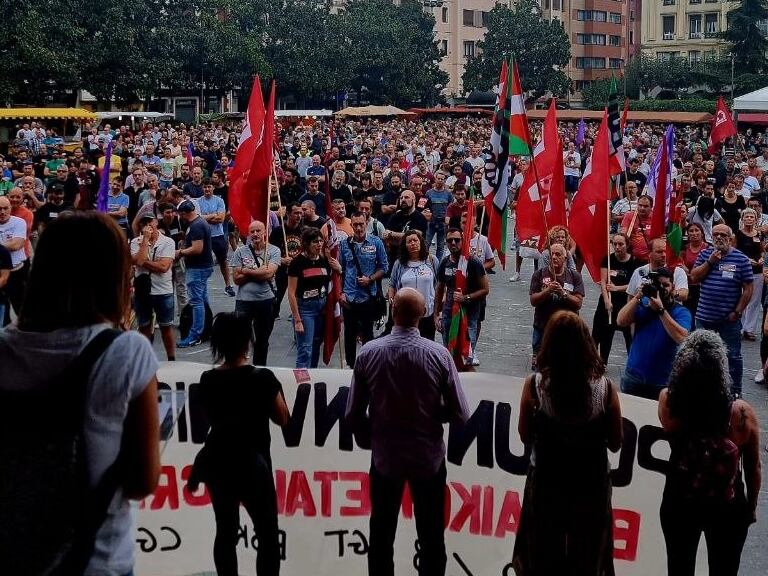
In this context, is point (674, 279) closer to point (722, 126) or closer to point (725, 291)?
point (725, 291)

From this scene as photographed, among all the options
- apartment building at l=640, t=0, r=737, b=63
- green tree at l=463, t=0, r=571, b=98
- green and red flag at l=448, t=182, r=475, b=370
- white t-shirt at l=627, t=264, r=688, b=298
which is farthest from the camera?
apartment building at l=640, t=0, r=737, b=63

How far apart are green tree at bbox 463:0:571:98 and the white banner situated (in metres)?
83.4

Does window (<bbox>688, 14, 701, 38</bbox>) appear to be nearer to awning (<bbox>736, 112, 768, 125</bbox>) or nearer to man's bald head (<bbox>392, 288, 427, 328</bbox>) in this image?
awning (<bbox>736, 112, 768, 125</bbox>)

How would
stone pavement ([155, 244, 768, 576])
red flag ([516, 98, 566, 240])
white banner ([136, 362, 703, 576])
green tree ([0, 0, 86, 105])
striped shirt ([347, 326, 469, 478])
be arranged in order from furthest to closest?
green tree ([0, 0, 86, 105])
red flag ([516, 98, 566, 240])
stone pavement ([155, 244, 768, 576])
white banner ([136, 362, 703, 576])
striped shirt ([347, 326, 469, 478])

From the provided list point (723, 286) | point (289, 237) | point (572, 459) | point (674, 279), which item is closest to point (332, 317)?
point (289, 237)

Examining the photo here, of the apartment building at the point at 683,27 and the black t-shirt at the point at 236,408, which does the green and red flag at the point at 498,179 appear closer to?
the black t-shirt at the point at 236,408

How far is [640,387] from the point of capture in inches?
279

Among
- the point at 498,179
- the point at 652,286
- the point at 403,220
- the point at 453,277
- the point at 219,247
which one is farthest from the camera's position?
the point at 219,247

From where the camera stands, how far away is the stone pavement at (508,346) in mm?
10148

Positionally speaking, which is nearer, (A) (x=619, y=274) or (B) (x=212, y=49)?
(A) (x=619, y=274)

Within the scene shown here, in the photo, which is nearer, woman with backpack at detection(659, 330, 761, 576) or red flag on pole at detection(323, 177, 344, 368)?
woman with backpack at detection(659, 330, 761, 576)

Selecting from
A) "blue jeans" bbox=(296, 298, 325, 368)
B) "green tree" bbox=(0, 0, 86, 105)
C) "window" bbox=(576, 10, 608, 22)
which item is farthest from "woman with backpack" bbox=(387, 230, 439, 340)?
"window" bbox=(576, 10, 608, 22)

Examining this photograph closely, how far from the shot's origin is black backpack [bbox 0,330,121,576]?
104 inches

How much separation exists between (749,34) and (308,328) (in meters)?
68.3
